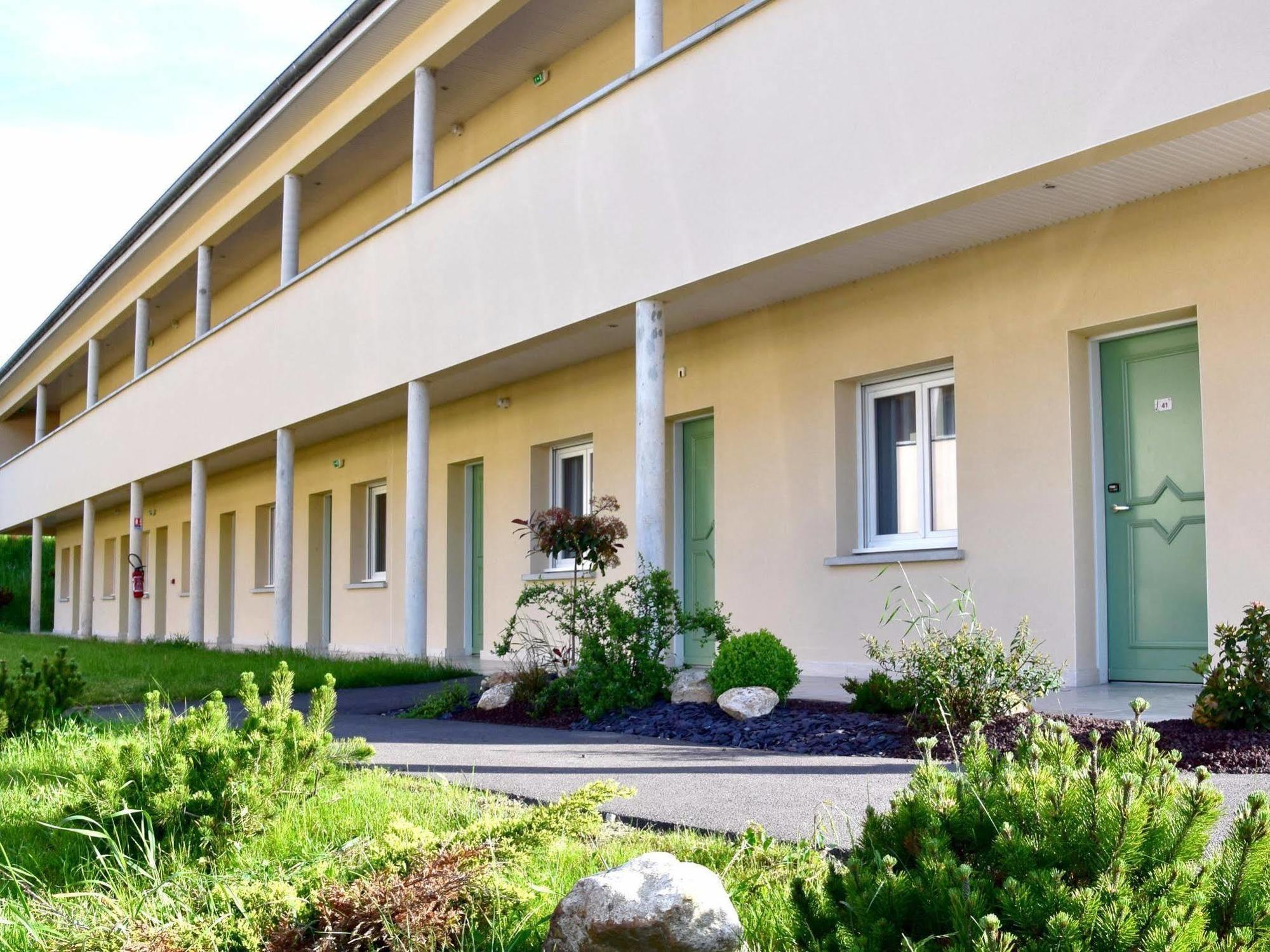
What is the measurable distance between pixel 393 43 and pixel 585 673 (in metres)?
8.36

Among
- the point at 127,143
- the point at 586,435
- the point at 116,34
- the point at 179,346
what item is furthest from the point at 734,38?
the point at 127,143

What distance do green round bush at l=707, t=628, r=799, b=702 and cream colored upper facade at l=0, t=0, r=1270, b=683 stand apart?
1.90 m

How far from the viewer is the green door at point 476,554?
53.5ft

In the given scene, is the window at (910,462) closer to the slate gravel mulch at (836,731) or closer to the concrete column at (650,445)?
the concrete column at (650,445)

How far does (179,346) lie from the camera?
2767cm

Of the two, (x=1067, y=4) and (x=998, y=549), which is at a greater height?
(x=1067, y=4)

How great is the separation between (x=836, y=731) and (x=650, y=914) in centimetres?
430

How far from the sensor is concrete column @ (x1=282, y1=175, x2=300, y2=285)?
16.5 metres

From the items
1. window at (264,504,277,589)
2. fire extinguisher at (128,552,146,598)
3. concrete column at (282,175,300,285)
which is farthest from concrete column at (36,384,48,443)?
concrete column at (282,175,300,285)

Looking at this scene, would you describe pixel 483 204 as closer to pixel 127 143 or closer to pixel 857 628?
pixel 857 628

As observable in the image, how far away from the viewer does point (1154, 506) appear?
8.43 m

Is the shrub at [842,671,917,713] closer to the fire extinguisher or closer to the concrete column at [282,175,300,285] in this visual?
the concrete column at [282,175,300,285]

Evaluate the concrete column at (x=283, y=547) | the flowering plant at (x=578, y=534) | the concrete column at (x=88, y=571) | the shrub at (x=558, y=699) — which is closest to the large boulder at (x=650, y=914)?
the shrub at (x=558, y=699)

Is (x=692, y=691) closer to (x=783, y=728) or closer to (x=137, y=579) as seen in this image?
(x=783, y=728)
